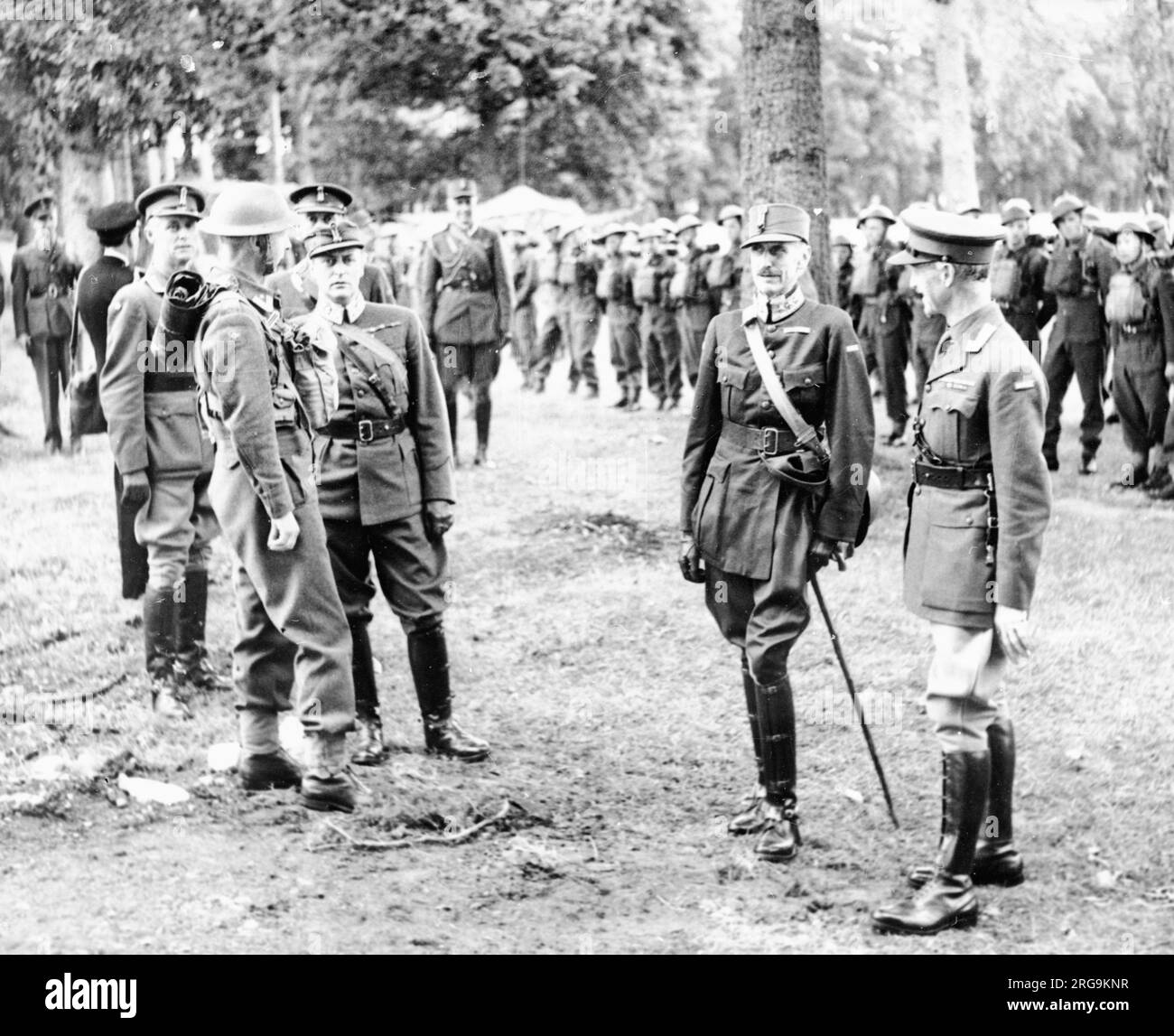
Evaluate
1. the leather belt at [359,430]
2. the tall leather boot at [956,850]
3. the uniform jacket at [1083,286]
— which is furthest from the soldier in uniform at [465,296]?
the tall leather boot at [956,850]

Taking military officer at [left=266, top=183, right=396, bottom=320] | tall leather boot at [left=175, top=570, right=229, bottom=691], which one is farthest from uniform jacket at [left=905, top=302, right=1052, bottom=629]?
tall leather boot at [left=175, top=570, right=229, bottom=691]

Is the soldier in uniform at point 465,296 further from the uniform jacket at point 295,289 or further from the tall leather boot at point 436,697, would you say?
the tall leather boot at point 436,697

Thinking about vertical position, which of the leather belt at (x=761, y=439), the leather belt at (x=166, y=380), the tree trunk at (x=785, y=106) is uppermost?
the tree trunk at (x=785, y=106)

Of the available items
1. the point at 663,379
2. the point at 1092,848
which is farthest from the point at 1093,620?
the point at 663,379

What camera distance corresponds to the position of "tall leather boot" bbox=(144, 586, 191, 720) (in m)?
7.62

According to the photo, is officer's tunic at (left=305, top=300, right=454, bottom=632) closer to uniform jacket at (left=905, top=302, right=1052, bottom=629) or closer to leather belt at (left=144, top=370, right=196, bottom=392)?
leather belt at (left=144, top=370, right=196, bottom=392)

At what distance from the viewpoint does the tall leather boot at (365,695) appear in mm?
6746

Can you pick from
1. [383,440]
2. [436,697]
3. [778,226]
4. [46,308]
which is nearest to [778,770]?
[436,697]

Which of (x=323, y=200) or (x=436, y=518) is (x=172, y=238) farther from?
(x=436, y=518)

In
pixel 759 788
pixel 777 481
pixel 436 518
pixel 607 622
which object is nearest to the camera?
pixel 777 481

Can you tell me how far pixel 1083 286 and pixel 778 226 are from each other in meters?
8.54

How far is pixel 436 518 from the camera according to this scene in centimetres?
Answer: 655

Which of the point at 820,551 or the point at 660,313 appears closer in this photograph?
the point at 820,551
